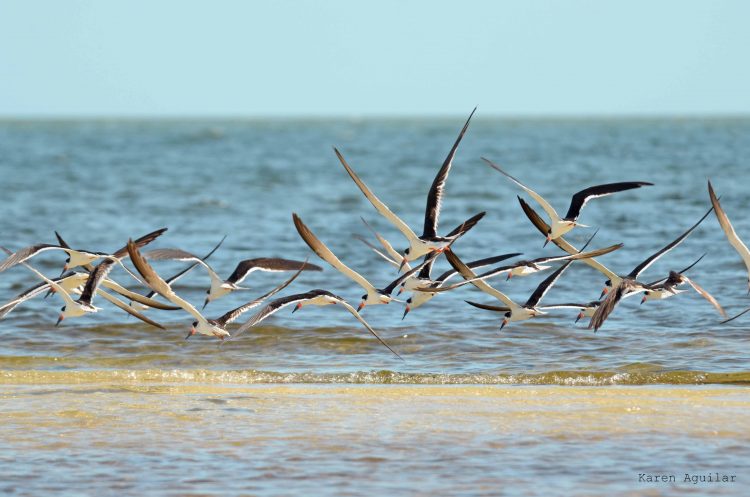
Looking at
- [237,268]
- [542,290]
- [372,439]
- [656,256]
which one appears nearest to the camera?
[372,439]

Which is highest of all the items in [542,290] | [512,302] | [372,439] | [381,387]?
[542,290]

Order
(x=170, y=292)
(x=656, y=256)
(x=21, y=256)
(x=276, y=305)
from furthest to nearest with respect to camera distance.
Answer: (x=656, y=256) < (x=21, y=256) < (x=276, y=305) < (x=170, y=292)

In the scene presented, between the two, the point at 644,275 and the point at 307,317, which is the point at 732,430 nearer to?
the point at 307,317

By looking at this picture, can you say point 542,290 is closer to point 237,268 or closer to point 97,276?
point 237,268

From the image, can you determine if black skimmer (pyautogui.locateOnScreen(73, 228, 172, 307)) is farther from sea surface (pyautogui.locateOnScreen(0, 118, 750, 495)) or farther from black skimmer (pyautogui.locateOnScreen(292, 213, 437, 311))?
black skimmer (pyautogui.locateOnScreen(292, 213, 437, 311))

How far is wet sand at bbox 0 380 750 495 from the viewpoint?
9.37 meters

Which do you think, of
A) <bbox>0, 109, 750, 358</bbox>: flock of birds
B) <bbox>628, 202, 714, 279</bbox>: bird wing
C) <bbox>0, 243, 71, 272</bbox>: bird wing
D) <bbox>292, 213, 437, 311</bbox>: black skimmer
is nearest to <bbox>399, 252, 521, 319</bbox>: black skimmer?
<bbox>0, 109, 750, 358</bbox>: flock of birds

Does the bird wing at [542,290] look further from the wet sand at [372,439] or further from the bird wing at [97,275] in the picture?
the bird wing at [97,275]

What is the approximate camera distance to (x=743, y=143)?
79.0 m

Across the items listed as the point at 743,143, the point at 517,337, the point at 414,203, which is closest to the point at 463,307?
the point at 517,337

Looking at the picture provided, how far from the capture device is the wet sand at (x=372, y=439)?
30.7 ft

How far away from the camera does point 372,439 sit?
35.0 feet

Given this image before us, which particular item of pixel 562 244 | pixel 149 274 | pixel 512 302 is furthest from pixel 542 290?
pixel 149 274

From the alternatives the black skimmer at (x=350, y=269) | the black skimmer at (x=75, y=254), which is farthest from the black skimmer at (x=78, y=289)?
the black skimmer at (x=350, y=269)
